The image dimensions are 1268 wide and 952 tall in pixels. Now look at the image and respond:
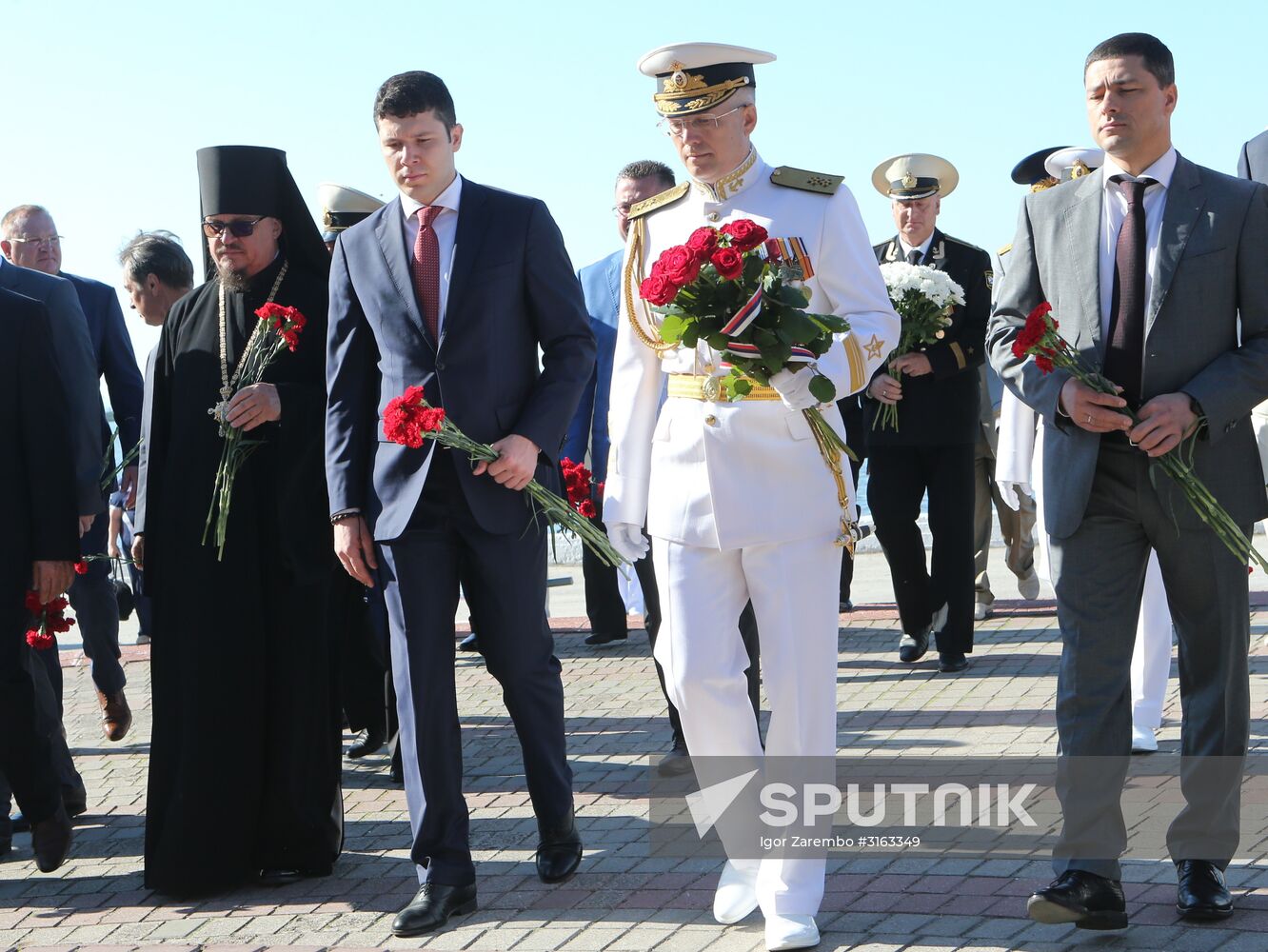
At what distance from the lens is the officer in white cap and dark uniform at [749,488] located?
4.84m

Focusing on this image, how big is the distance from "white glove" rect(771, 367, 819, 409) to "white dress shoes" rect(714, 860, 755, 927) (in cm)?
146

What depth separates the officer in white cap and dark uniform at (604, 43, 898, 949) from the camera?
4844 mm

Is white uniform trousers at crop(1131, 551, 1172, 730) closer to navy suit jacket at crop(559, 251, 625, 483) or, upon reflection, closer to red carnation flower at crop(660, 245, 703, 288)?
navy suit jacket at crop(559, 251, 625, 483)

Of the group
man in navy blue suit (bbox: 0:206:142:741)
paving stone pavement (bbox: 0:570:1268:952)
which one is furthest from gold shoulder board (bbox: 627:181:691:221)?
man in navy blue suit (bbox: 0:206:142:741)

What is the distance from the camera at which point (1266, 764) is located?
20.5 ft

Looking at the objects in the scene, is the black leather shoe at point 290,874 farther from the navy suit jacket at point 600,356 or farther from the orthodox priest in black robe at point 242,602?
the navy suit jacket at point 600,356

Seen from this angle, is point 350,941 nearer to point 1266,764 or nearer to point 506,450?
point 506,450

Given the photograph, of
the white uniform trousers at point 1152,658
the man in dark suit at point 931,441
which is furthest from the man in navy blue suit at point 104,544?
the white uniform trousers at point 1152,658

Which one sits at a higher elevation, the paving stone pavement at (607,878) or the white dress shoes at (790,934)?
the white dress shoes at (790,934)

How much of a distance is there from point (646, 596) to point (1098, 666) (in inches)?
107

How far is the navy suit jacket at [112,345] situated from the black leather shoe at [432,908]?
408cm

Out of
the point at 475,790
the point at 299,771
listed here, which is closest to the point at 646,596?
the point at 475,790

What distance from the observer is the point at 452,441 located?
5059mm

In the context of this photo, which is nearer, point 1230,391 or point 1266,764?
Answer: point 1230,391
